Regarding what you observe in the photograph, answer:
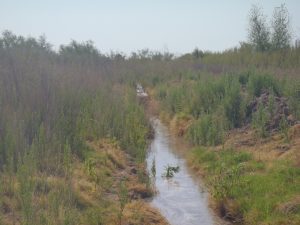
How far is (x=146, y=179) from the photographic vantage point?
9.28 metres

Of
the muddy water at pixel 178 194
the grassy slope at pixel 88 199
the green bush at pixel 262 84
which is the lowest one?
the muddy water at pixel 178 194

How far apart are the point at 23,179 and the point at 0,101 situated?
114 inches

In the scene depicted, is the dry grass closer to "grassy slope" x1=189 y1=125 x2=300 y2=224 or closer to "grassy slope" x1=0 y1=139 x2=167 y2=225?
"grassy slope" x1=189 y1=125 x2=300 y2=224

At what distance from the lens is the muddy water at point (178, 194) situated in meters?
7.94

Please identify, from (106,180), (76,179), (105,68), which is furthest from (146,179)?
(105,68)

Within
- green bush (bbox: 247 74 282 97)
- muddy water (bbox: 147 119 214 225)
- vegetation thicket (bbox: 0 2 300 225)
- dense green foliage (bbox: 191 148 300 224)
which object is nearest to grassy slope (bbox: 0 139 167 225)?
vegetation thicket (bbox: 0 2 300 225)

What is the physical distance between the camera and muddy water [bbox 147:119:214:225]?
313 inches

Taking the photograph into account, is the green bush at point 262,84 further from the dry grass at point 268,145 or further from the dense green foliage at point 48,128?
the dense green foliage at point 48,128

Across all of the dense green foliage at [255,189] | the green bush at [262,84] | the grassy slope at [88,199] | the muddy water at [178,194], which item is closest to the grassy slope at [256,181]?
the dense green foliage at [255,189]

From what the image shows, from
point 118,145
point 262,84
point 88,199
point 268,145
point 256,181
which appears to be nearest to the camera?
point 88,199

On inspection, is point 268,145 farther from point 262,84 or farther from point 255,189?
point 262,84

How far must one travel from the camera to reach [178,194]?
9.16 m

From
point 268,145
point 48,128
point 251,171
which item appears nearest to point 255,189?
point 251,171

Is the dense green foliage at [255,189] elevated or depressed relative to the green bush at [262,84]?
depressed
